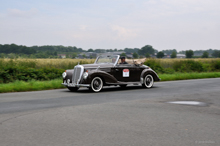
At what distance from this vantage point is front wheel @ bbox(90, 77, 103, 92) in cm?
1295

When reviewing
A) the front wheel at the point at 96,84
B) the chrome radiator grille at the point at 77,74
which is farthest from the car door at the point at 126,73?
the chrome radiator grille at the point at 77,74

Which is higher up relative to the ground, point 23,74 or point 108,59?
point 108,59

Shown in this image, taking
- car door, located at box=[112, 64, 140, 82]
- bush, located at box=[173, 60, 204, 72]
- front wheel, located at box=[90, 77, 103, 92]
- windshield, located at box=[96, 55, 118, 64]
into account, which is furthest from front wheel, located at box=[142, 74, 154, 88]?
bush, located at box=[173, 60, 204, 72]

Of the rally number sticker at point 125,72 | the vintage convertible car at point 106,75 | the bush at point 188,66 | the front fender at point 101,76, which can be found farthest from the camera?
the bush at point 188,66

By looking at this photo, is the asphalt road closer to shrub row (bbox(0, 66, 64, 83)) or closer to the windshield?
the windshield

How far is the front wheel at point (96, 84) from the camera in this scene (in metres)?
13.0

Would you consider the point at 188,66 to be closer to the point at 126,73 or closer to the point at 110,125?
the point at 126,73

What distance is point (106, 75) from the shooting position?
43.5 feet

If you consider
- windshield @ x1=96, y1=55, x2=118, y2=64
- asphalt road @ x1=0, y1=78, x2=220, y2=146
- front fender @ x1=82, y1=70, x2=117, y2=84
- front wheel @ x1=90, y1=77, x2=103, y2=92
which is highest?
windshield @ x1=96, y1=55, x2=118, y2=64

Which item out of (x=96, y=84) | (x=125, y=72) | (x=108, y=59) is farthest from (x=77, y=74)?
(x=125, y=72)

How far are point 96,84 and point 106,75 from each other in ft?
2.10

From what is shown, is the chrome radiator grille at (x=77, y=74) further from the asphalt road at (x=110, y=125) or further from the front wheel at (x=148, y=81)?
the asphalt road at (x=110, y=125)

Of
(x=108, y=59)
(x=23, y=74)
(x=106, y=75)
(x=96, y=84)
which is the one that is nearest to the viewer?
(x=96, y=84)

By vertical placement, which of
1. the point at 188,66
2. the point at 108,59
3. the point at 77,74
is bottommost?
the point at 188,66
